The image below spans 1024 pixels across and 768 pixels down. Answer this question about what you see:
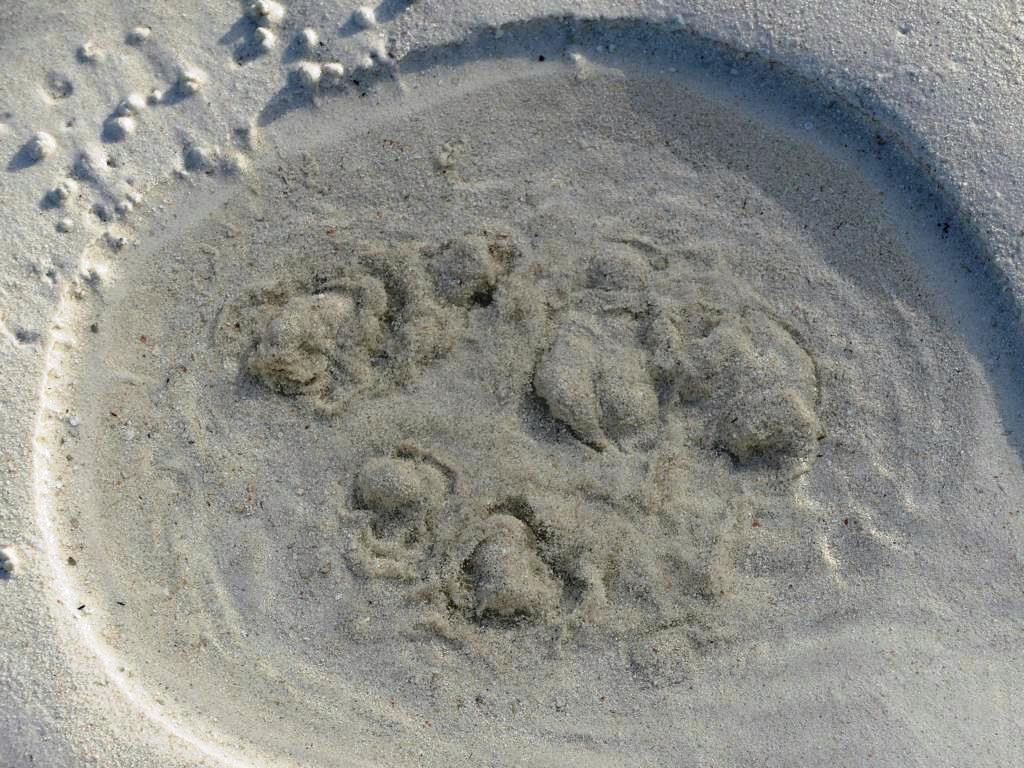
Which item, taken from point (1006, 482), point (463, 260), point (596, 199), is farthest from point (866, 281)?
point (463, 260)

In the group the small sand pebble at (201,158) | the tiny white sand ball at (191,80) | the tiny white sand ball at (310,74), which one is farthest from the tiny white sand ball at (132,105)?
the tiny white sand ball at (310,74)

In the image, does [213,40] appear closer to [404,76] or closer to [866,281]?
[404,76]

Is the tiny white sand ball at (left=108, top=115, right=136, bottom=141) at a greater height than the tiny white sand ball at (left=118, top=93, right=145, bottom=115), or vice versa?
the tiny white sand ball at (left=118, top=93, right=145, bottom=115)

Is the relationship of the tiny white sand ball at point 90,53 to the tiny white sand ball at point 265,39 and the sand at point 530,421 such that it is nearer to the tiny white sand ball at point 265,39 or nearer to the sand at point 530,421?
the sand at point 530,421

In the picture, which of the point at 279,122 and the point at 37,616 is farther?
the point at 279,122

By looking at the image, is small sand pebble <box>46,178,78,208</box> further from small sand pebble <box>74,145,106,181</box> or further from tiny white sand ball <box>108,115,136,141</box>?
tiny white sand ball <box>108,115,136,141</box>

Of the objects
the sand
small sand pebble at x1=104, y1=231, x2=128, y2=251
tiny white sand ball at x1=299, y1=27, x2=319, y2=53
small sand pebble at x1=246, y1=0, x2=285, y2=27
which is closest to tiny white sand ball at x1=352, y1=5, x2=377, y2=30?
the sand
